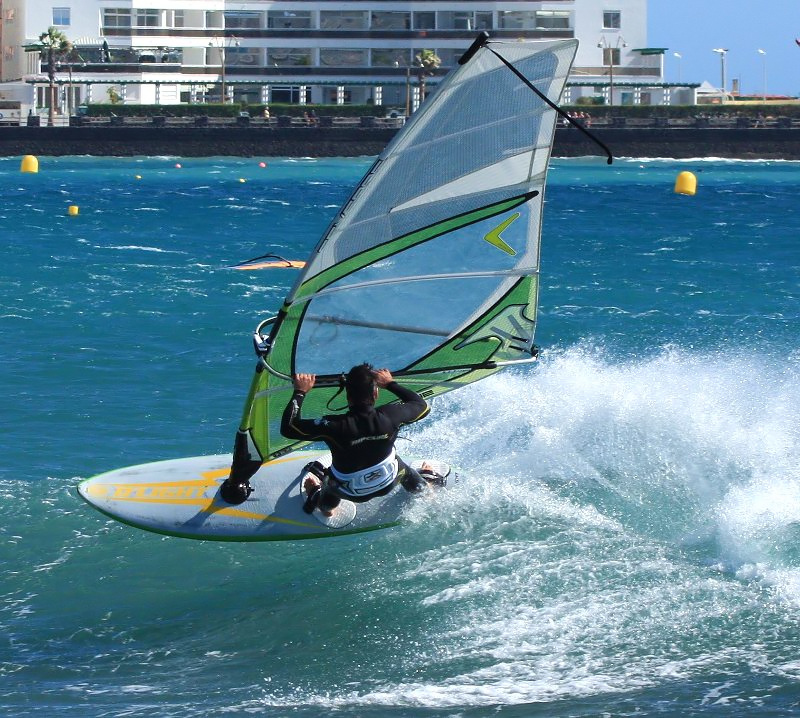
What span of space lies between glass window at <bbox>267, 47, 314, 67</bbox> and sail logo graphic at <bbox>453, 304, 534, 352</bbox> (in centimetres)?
7509

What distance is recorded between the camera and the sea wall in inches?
2601

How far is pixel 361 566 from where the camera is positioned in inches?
396

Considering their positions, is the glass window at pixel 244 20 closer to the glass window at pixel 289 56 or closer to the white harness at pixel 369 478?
the glass window at pixel 289 56

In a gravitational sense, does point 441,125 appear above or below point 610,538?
above

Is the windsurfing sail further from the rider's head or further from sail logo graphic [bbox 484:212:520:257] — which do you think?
the rider's head

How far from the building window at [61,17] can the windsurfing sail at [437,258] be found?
3044 inches

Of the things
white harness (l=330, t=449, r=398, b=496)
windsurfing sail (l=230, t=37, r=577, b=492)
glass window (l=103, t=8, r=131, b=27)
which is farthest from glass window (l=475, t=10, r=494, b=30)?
white harness (l=330, t=449, r=398, b=496)

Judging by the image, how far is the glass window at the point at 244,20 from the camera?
82.6 m

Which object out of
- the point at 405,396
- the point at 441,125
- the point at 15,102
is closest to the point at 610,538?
the point at 405,396

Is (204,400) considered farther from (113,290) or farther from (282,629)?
(113,290)

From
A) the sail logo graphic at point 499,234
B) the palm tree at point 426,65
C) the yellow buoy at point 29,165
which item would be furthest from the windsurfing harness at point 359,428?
the palm tree at point 426,65

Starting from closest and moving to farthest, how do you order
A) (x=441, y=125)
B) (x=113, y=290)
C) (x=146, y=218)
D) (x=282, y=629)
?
(x=441, y=125) → (x=282, y=629) → (x=113, y=290) → (x=146, y=218)

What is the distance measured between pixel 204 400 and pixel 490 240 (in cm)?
768

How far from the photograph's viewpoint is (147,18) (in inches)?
3209
